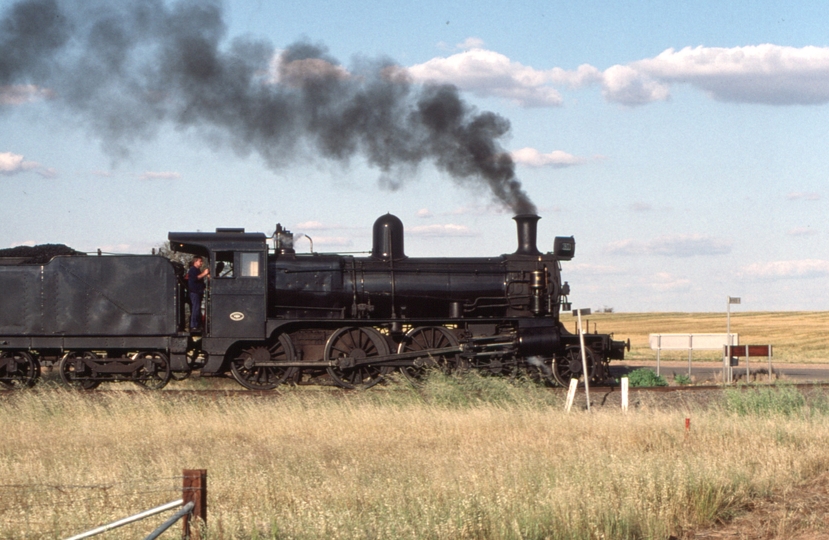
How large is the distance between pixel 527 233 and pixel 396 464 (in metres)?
9.69

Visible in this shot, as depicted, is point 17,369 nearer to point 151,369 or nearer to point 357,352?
point 151,369

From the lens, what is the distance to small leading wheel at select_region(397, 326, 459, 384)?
682 inches

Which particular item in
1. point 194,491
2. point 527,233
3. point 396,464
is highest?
point 527,233

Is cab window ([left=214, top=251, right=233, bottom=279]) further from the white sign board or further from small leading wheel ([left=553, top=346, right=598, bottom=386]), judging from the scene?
the white sign board

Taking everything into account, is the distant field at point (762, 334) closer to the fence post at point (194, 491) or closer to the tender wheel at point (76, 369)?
the tender wheel at point (76, 369)

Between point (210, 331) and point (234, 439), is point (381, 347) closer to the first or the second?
point (210, 331)

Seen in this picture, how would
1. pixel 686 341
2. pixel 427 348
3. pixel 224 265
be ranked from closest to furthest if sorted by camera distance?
pixel 224 265 → pixel 427 348 → pixel 686 341

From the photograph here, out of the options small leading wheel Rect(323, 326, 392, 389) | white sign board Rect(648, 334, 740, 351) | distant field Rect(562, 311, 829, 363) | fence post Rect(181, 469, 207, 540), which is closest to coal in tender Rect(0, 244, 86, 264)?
small leading wheel Rect(323, 326, 392, 389)

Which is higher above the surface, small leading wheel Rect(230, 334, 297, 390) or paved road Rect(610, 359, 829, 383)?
small leading wheel Rect(230, 334, 297, 390)

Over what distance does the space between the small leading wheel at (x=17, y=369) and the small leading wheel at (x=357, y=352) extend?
18.8 ft

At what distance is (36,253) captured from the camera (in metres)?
18.9

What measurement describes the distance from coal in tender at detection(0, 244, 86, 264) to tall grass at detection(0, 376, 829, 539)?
381cm

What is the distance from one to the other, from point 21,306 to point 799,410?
1391 centimetres

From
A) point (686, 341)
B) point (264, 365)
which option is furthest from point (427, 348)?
point (686, 341)
